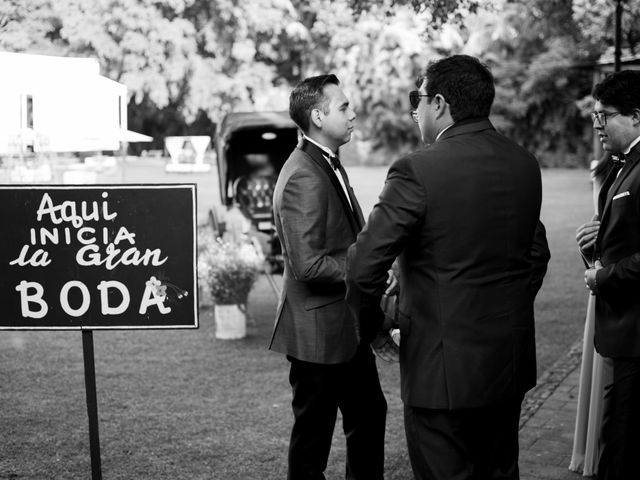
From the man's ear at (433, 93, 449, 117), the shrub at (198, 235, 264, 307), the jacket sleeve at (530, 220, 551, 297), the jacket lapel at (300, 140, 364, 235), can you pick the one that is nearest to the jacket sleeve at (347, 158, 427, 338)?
the man's ear at (433, 93, 449, 117)

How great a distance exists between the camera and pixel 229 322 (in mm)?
9555

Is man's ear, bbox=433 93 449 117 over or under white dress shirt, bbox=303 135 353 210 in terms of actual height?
over

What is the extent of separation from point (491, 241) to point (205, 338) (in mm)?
6830

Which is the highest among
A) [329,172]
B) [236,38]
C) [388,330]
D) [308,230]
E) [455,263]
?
[236,38]

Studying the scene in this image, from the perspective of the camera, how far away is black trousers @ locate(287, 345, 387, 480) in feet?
13.8

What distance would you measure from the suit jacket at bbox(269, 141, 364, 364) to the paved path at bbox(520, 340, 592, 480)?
1792 mm

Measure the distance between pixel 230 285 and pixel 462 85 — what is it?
6574 mm

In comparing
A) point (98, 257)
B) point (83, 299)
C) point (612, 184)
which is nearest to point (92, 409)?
point (83, 299)

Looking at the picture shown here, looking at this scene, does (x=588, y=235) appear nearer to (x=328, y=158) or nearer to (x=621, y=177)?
(x=621, y=177)

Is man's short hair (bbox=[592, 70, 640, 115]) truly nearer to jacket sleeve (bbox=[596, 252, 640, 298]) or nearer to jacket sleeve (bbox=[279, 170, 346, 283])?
jacket sleeve (bbox=[596, 252, 640, 298])

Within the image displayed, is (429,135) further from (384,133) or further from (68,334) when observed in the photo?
(384,133)

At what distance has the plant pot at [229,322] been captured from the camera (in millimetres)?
9539

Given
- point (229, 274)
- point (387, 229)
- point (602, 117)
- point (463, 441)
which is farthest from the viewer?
point (229, 274)

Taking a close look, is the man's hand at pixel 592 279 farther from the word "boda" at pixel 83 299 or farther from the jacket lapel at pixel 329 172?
the word "boda" at pixel 83 299
